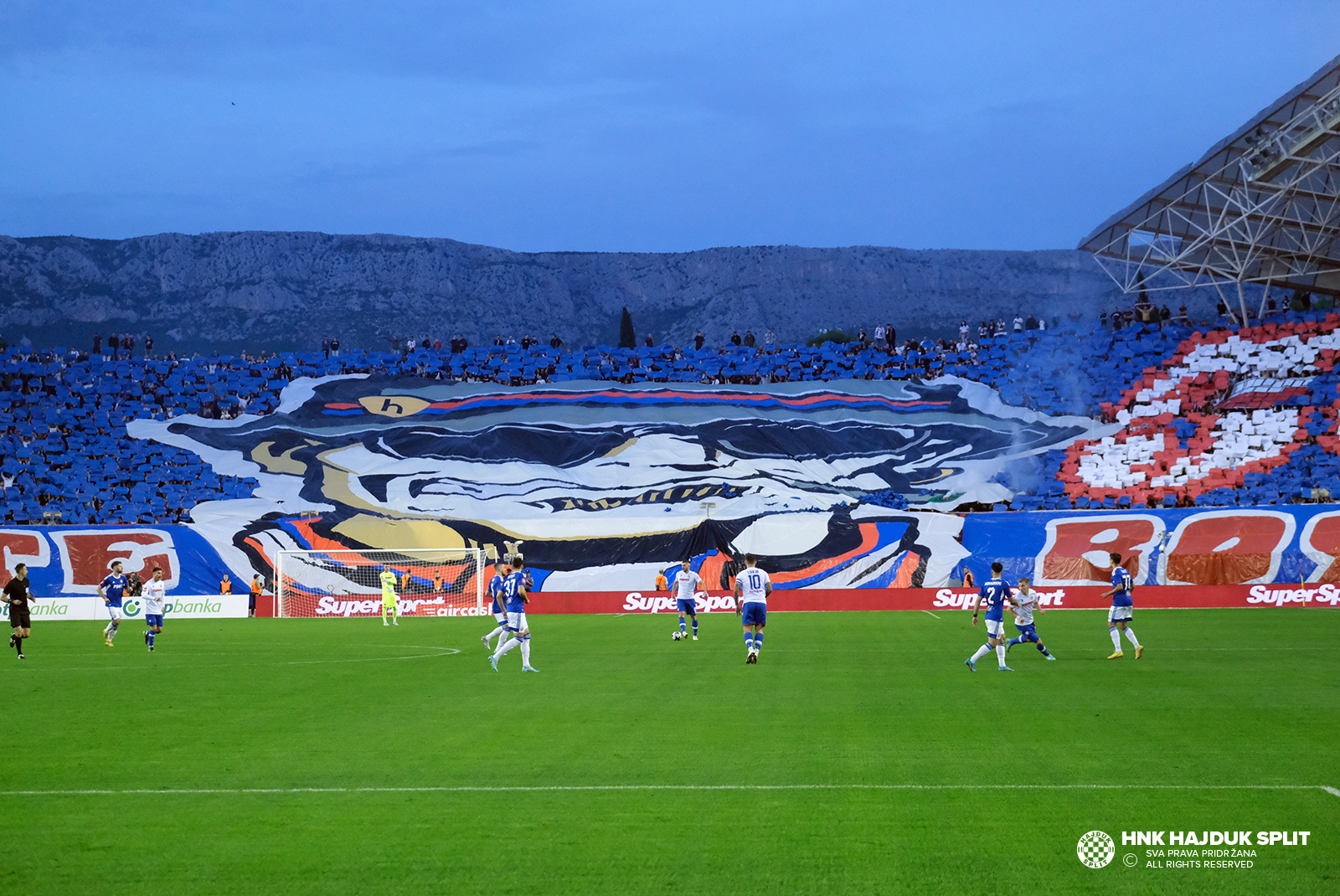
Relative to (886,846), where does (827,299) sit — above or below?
above

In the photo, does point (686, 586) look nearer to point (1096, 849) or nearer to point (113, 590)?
point (113, 590)

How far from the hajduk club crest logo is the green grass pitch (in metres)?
0.12

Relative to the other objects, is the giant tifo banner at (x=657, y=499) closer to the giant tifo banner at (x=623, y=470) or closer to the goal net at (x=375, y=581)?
the giant tifo banner at (x=623, y=470)

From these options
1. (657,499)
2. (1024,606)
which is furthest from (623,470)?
(1024,606)

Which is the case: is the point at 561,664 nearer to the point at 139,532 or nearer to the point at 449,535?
the point at 449,535

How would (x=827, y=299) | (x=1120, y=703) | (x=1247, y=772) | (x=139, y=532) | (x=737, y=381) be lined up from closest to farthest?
(x=1247, y=772)
(x=1120, y=703)
(x=139, y=532)
(x=737, y=381)
(x=827, y=299)

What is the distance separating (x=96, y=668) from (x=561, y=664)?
8782 mm

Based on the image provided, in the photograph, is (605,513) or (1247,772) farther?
(605,513)

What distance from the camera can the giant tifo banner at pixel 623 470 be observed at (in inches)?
1641

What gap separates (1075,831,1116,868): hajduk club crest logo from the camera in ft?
26.1

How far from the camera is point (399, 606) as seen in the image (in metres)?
40.5

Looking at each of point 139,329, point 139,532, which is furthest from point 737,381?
point 139,329

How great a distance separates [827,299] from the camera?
134500 millimetres

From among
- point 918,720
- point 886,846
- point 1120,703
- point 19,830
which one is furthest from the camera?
point 1120,703
